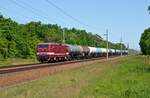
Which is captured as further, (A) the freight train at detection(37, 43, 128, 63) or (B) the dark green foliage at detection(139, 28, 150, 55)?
(A) the freight train at detection(37, 43, 128, 63)

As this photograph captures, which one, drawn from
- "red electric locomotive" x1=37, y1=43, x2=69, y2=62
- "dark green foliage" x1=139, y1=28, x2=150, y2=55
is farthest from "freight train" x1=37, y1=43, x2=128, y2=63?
"dark green foliage" x1=139, y1=28, x2=150, y2=55

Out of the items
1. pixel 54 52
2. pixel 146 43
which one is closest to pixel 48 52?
pixel 54 52

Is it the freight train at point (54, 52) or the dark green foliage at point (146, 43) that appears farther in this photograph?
the freight train at point (54, 52)

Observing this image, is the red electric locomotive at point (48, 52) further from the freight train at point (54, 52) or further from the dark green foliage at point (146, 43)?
the dark green foliage at point (146, 43)

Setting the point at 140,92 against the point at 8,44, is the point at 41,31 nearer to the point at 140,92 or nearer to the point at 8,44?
the point at 8,44

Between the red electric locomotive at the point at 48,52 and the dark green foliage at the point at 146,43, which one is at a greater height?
the dark green foliage at the point at 146,43

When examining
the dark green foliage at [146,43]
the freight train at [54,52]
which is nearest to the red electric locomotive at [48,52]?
the freight train at [54,52]

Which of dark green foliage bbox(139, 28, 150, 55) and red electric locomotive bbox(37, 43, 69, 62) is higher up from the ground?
dark green foliage bbox(139, 28, 150, 55)

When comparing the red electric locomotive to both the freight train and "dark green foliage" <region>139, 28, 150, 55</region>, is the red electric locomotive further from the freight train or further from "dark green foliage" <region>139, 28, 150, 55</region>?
"dark green foliage" <region>139, 28, 150, 55</region>

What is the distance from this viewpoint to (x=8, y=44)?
238 feet

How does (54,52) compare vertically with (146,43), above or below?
below

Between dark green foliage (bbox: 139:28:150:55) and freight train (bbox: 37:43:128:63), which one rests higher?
dark green foliage (bbox: 139:28:150:55)

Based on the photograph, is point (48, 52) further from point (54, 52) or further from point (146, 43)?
point (146, 43)

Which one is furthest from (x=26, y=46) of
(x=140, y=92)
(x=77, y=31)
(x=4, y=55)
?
(x=77, y=31)
